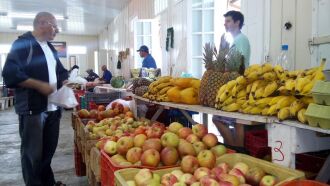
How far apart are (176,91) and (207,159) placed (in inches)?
39.6

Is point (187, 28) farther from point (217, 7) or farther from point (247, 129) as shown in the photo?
point (247, 129)

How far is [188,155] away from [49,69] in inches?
67.8

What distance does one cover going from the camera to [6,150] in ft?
17.8

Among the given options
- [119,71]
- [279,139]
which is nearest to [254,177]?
[279,139]

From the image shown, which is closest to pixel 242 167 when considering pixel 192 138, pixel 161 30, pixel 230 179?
pixel 230 179

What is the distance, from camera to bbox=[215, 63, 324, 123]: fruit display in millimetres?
1541

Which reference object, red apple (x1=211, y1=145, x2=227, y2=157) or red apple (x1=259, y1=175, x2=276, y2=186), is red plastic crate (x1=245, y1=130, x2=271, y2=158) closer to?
red apple (x1=211, y1=145, x2=227, y2=157)

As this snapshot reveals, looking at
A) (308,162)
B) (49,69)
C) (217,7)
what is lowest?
(308,162)

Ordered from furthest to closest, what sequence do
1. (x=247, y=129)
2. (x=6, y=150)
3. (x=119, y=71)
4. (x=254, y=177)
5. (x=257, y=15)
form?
1. (x=119, y=71)
2. (x=6, y=150)
3. (x=257, y=15)
4. (x=247, y=129)
5. (x=254, y=177)

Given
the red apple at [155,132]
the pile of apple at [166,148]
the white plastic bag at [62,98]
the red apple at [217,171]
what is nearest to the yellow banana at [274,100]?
the pile of apple at [166,148]

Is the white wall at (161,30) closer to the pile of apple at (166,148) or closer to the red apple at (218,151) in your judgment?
the pile of apple at (166,148)

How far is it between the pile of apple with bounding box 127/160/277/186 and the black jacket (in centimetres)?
156

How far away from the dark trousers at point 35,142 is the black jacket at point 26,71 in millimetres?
87

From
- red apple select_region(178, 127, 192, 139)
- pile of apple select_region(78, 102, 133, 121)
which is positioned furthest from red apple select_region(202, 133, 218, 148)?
pile of apple select_region(78, 102, 133, 121)
